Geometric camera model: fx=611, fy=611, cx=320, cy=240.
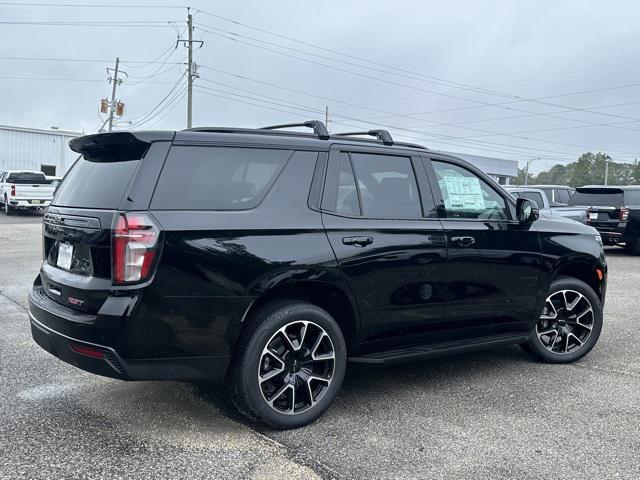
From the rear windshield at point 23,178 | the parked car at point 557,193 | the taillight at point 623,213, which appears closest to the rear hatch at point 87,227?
the taillight at point 623,213

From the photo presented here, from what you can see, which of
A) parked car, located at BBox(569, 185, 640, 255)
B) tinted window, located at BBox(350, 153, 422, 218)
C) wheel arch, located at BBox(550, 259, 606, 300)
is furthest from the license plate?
parked car, located at BBox(569, 185, 640, 255)

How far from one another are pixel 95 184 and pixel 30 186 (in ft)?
74.9

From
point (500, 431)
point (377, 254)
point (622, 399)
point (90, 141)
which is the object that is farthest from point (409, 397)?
point (90, 141)

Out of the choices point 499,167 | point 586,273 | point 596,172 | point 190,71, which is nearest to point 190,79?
point 190,71

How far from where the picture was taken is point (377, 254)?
4.10 meters

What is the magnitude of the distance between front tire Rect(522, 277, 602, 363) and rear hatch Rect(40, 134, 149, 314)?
11.7 ft

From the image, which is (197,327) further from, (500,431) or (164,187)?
(500,431)

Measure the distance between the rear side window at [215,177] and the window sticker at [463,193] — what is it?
4.75 ft

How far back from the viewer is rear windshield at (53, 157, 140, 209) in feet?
11.6

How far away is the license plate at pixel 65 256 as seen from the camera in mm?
3713

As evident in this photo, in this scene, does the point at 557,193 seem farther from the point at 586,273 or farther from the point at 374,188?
the point at 374,188

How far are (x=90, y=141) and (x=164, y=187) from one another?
0.81 m

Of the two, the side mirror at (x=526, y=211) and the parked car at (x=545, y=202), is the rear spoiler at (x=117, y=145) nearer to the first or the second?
the side mirror at (x=526, y=211)

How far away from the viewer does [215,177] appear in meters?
3.69
